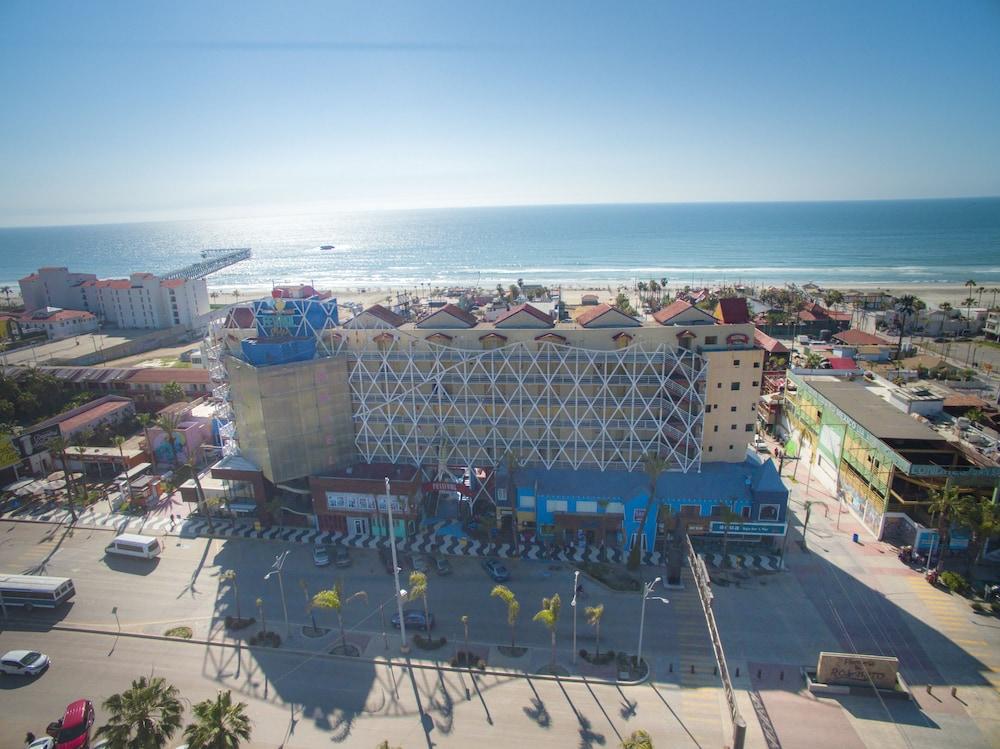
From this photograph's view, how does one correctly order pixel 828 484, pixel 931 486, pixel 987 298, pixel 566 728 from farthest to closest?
1. pixel 987 298
2. pixel 828 484
3. pixel 931 486
4. pixel 566 728

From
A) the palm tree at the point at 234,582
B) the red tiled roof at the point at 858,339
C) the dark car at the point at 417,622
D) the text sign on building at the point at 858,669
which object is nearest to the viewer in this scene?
the text sign on building at the point at 858,669

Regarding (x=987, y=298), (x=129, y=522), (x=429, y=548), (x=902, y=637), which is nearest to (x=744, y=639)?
(x=902, y=637)

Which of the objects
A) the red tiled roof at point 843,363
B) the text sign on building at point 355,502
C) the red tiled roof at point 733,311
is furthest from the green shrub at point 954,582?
the text sign on building at point 355,502

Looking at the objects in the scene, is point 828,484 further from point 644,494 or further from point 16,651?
point 16,651

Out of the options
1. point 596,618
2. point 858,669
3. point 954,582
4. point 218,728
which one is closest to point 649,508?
point 596,618

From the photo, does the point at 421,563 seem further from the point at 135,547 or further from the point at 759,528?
the point at 759,528

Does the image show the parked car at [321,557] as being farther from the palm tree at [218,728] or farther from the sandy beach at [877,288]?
the sandy beach at [877,288]
